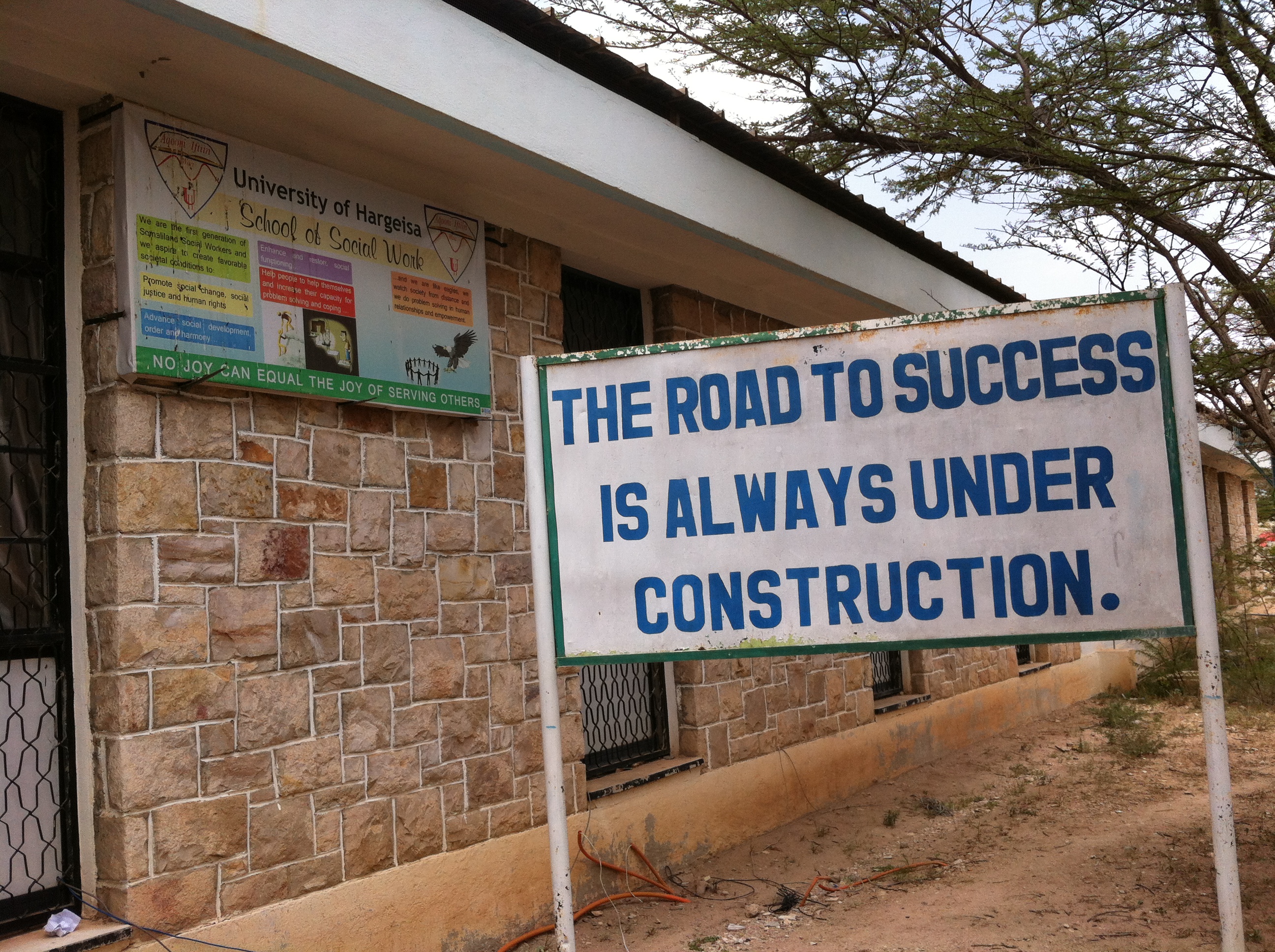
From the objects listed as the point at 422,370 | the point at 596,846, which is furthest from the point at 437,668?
the point at 596,846

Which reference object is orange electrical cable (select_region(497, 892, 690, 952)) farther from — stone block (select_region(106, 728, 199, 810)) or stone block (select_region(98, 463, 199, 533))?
stone block (select_region(98, 463, 199, 533))

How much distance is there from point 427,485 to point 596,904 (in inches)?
88.9

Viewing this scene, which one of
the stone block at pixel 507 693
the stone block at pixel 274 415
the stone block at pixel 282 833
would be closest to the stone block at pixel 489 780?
the stone block at pixel 507 693

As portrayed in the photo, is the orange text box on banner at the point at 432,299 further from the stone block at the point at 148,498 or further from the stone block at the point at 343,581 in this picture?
the stone block at the point at 148,498

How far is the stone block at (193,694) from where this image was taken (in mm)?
3738

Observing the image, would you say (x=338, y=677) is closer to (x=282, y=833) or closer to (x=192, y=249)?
(x=282, y=833)

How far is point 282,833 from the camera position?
4.07 meters

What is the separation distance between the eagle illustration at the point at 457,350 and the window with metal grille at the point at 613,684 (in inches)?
37.9

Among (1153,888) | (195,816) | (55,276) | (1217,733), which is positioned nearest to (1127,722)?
(1153,888)

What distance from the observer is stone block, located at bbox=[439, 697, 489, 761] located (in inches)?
190

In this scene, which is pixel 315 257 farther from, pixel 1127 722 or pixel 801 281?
pixel 1127 722

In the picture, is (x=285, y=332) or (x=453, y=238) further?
(x=453, y=238)

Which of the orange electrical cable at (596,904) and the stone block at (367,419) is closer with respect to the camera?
the stone block at (367,419)

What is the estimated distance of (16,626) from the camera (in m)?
3.66
